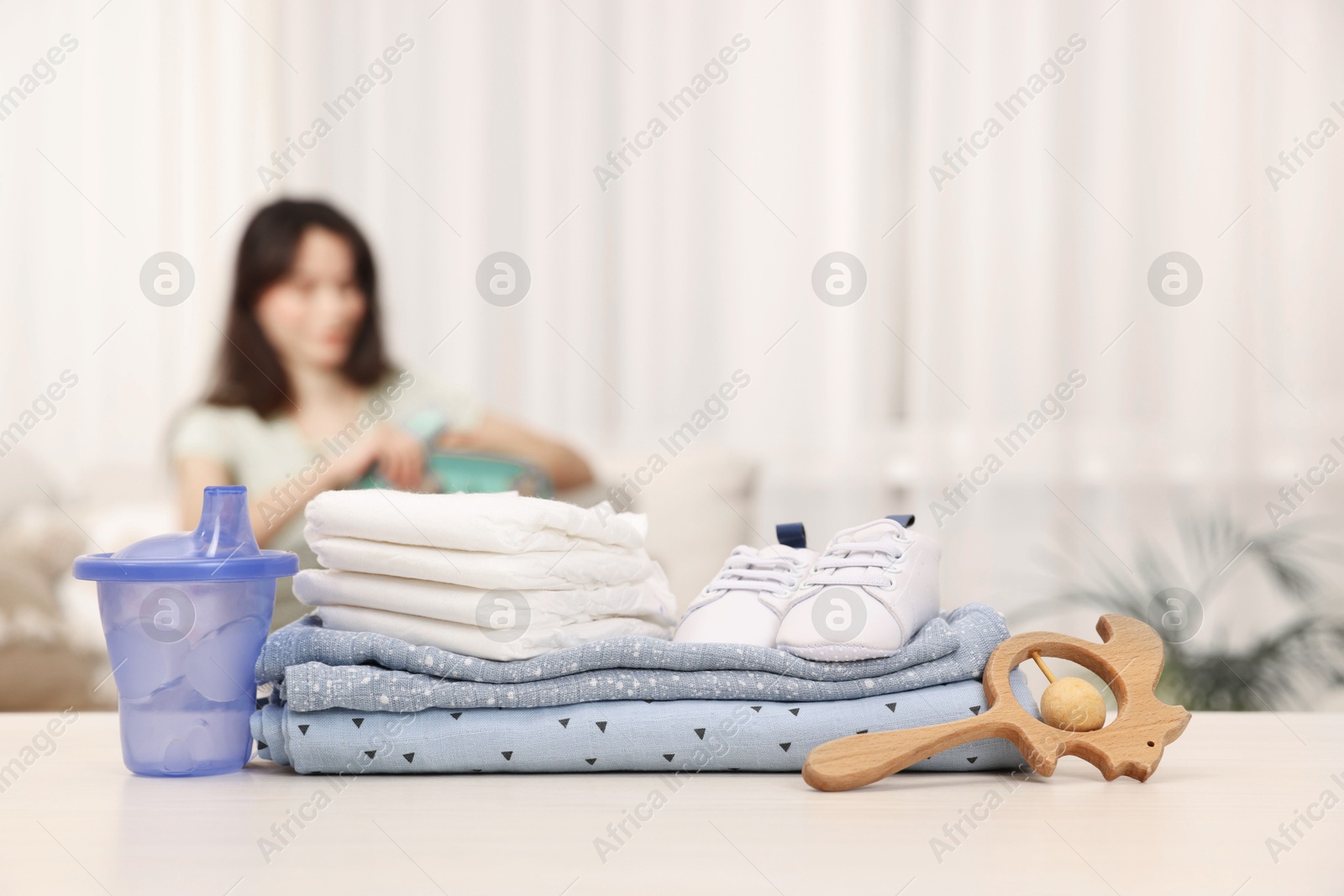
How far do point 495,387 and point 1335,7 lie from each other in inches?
78.6

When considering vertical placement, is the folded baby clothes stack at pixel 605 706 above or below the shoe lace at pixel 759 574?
below

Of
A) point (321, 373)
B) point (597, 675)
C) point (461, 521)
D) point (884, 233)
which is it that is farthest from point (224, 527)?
point (884, 233)

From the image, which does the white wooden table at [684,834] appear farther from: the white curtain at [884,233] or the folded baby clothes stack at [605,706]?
the white curtain at [884,233]

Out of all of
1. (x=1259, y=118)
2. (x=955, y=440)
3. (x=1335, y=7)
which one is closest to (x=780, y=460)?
(x=955, y=440)

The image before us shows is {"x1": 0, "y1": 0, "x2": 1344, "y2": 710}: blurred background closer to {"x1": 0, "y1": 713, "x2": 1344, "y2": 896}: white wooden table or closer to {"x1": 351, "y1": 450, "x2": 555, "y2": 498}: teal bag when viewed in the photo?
{"x1": 351, "y1": 450, "x2": 555, "y2": 498}: teal bag

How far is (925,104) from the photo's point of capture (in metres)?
2.30

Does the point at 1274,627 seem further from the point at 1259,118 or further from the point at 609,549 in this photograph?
the point at 609,549

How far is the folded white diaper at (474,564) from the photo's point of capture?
26.1 inches

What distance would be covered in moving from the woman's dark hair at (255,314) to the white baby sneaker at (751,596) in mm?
1661

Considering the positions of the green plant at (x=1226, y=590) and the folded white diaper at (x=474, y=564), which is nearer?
the folded white diaper at (x=474, y=564)

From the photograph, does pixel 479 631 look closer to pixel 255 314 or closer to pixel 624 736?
pixel 624 736

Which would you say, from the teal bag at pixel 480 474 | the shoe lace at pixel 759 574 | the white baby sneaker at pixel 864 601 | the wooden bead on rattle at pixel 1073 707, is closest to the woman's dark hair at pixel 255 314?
the teal bag at pixel 480 474

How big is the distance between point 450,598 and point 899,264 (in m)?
1.82

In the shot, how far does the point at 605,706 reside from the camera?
0.66 m
